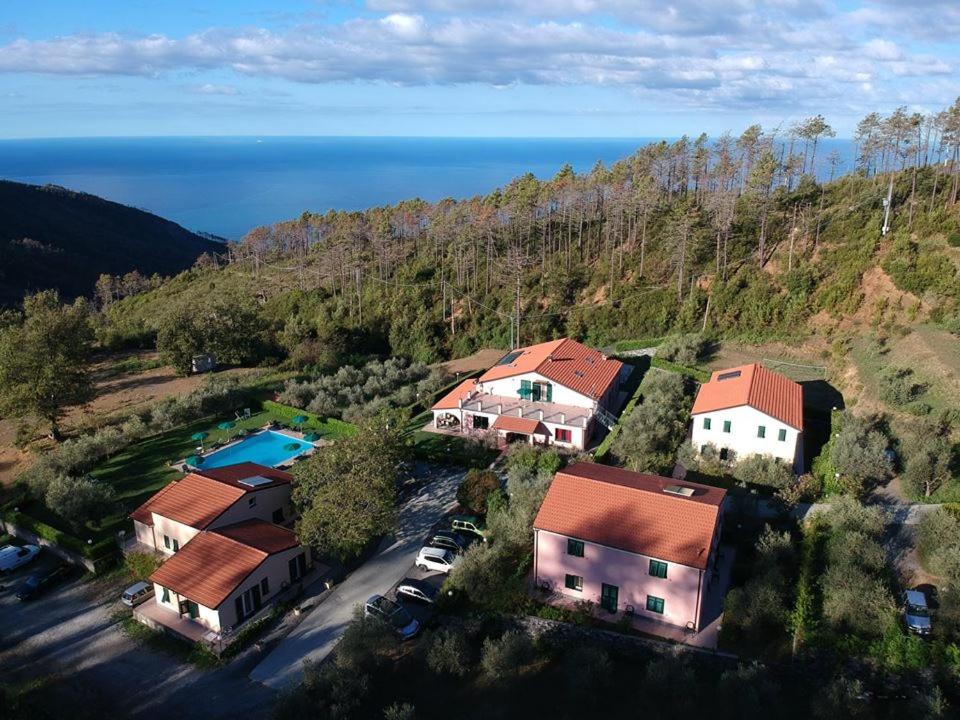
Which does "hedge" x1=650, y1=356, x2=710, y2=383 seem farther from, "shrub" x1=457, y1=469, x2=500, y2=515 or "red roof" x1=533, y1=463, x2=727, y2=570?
"shrub" x1=457, y1=469, x2=500, y2=515

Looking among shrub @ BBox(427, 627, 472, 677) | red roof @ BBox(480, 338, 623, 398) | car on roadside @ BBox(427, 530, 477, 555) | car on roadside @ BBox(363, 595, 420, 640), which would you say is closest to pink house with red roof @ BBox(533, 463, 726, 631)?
car on roadside @ BBox(427, 530, 477, 555)

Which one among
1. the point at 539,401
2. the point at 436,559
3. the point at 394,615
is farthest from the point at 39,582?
the point at 539,401

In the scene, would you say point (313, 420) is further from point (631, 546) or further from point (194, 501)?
Answer: point (631, 546)

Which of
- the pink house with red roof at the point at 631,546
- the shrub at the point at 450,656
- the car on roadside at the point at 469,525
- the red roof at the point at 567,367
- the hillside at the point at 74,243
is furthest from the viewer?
the hillside at the point at 74,243

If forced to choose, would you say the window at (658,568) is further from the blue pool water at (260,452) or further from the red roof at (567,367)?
the blue pool water at (260,452)

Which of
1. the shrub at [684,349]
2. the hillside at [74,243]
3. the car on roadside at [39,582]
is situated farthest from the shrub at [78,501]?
the hillside at [74,243]
